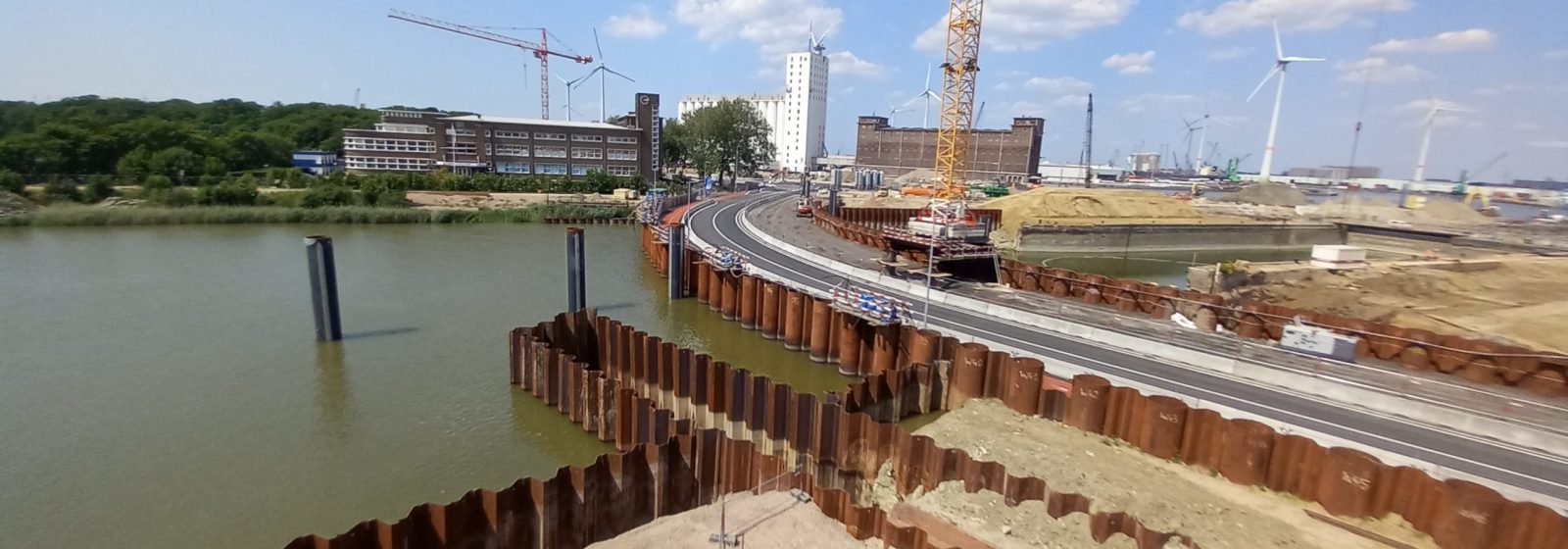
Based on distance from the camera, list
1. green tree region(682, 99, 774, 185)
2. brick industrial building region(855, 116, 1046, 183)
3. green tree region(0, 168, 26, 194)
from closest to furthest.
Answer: green tree region(0, 168, 26, 194) < green tree region(682, 99, 774, 185) < brick industrial building region(855, 116, 1046, 183)

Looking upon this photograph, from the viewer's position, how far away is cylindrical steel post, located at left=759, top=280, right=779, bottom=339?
79.7 ft

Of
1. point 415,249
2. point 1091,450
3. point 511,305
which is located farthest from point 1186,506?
point 415,249

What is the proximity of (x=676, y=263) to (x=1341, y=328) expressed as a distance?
23.7 m

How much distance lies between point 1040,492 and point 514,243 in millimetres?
44398

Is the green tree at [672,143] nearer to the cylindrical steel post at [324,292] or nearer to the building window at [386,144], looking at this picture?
the building window at [386,144]

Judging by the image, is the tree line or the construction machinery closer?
the construction machinery

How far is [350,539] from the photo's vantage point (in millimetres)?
8797

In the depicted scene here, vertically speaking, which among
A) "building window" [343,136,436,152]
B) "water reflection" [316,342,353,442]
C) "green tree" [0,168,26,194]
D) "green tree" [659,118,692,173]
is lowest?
"water reflection" [316,342,353,442]

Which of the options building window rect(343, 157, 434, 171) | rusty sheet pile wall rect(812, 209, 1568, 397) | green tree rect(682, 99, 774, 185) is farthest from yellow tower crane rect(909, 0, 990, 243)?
building window rect(343, 157, 434, 171)

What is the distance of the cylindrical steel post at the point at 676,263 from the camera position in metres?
29.7

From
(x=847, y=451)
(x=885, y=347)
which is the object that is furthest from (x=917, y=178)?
(x=847, y=451)

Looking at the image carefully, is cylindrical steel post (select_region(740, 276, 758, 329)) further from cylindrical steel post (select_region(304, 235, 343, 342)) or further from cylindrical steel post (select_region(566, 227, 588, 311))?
cylindrical steel post (select_region(304, 235, 343, 342))

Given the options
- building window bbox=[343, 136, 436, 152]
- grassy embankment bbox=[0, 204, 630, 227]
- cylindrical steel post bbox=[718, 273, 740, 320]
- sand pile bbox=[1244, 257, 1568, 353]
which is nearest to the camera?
cylindrical steel post bbox=[718, 273, 740, 320]

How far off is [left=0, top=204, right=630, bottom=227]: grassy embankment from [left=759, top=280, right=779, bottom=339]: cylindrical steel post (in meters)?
41.2
